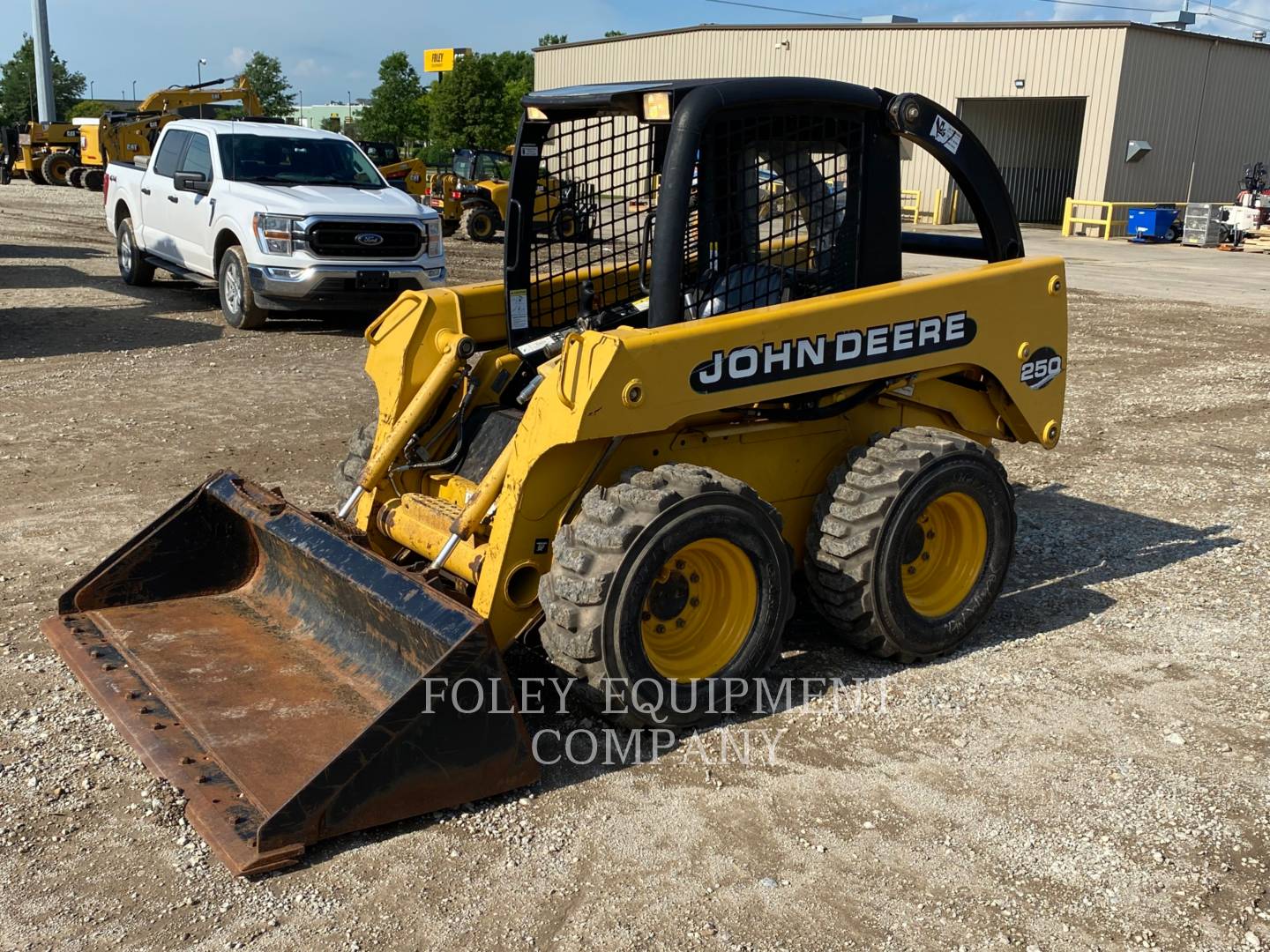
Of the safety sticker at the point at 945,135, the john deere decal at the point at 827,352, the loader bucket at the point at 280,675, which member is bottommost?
the loader bucket at the point at 280,675

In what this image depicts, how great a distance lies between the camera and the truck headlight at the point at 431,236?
12.5 m

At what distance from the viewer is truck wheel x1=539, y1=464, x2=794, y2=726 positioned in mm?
4023

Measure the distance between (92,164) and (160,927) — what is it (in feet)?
118

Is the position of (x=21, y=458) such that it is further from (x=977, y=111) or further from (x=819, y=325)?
(x=977, y=111)

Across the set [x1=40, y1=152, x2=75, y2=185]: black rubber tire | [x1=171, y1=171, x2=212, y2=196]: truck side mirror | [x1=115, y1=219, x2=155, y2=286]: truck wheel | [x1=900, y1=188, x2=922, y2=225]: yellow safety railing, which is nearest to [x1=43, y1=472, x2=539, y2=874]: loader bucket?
[x1=171, y1=171, x2=212, y2=196]: truck side mirror

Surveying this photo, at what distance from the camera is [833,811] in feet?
12.9

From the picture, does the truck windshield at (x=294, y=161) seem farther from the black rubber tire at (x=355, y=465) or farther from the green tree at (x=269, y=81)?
the green tree at (x=269, y=81)

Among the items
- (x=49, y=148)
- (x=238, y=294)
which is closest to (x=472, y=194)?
(x=238, y=294)

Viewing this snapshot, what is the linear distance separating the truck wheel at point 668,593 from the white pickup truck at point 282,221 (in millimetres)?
8441

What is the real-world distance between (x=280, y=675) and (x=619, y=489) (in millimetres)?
1414

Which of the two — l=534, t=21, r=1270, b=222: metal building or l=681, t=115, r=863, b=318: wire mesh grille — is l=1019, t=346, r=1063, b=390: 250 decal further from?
l=534, t=21, r=1270, b=222: metal building

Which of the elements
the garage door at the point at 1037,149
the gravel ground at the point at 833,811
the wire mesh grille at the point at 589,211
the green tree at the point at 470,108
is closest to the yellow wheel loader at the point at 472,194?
the wire mesh grille at the point at 589,211

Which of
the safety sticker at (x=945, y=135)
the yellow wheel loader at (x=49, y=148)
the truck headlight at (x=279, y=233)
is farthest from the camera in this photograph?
the yellow wheel loader at (x=49, y=148)

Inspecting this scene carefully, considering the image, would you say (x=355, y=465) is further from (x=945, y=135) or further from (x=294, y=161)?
(x=294, y=161)
